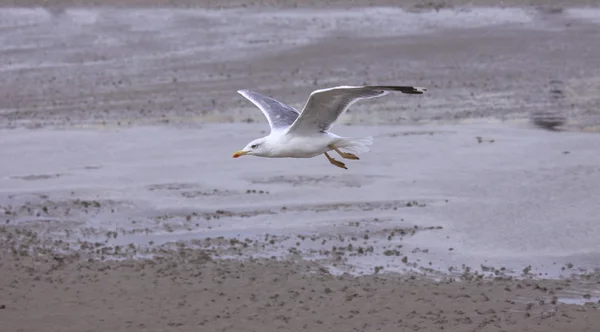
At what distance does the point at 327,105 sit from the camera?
10.9m

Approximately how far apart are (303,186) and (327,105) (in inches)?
231

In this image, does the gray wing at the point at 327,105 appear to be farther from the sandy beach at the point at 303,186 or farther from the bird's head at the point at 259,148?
the sandy beach at the point at 303,186

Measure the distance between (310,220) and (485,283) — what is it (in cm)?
301

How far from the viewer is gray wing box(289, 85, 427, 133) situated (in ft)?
33.7

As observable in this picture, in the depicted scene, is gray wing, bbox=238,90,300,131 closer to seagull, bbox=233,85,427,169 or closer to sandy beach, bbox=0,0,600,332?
seagull, bbox=233,85,427,169

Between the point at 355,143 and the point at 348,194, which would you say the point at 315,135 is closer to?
the point at 355,143

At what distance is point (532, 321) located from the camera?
12.1m

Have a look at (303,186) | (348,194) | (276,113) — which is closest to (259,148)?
(276,113)

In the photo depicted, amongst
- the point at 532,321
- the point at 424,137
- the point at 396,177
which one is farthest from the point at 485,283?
the point at 424,137

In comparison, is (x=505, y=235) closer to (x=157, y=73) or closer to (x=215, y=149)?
(x=215, y=149)

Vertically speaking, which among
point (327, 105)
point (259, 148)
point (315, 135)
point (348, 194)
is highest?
point (327, 105)

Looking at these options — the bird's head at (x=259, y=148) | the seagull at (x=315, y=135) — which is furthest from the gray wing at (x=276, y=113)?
the bird's head at (x=259, y=148)

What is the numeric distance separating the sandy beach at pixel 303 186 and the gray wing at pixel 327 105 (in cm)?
236

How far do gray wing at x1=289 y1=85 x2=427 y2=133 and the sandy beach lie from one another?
2.36m
